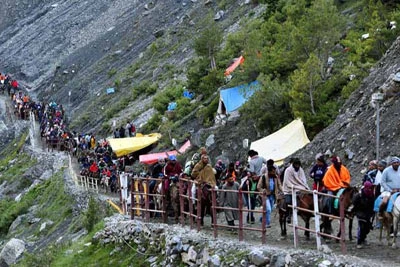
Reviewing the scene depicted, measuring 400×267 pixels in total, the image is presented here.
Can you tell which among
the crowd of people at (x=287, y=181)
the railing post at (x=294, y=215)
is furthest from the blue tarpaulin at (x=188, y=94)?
the railing post at (x=294, y=215)

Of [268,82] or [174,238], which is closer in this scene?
[174,238]

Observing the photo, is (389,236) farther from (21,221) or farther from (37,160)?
(37,160)

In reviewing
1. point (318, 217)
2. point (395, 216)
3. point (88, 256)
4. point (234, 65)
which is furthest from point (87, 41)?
point (318, 217)

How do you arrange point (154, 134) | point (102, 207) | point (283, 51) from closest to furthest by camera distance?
1. point (102, 207)
2. point (283, 51)
3. point (154, 134)

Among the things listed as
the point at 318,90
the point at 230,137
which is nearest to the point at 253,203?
the point at 318,90

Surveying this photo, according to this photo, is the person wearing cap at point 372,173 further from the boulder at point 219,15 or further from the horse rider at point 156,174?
the boulder at point 219,15

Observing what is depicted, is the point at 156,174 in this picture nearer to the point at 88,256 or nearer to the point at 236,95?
the point at 88,256

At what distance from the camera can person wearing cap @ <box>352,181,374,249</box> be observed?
16.0 m

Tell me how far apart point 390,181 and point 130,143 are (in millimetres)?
29395

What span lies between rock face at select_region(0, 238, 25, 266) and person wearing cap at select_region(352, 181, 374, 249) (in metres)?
15.9

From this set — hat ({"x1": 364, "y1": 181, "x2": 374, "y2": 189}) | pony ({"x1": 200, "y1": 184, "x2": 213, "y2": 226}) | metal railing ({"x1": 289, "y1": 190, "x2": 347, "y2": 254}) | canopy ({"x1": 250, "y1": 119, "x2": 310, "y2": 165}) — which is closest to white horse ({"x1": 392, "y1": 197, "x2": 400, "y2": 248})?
hat ({"x1": 364, "y1": 181, "x2": 374, "y2": 189})

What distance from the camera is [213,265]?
52.5 ft

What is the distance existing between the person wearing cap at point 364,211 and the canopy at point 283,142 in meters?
14.4

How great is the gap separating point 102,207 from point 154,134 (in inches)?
619
